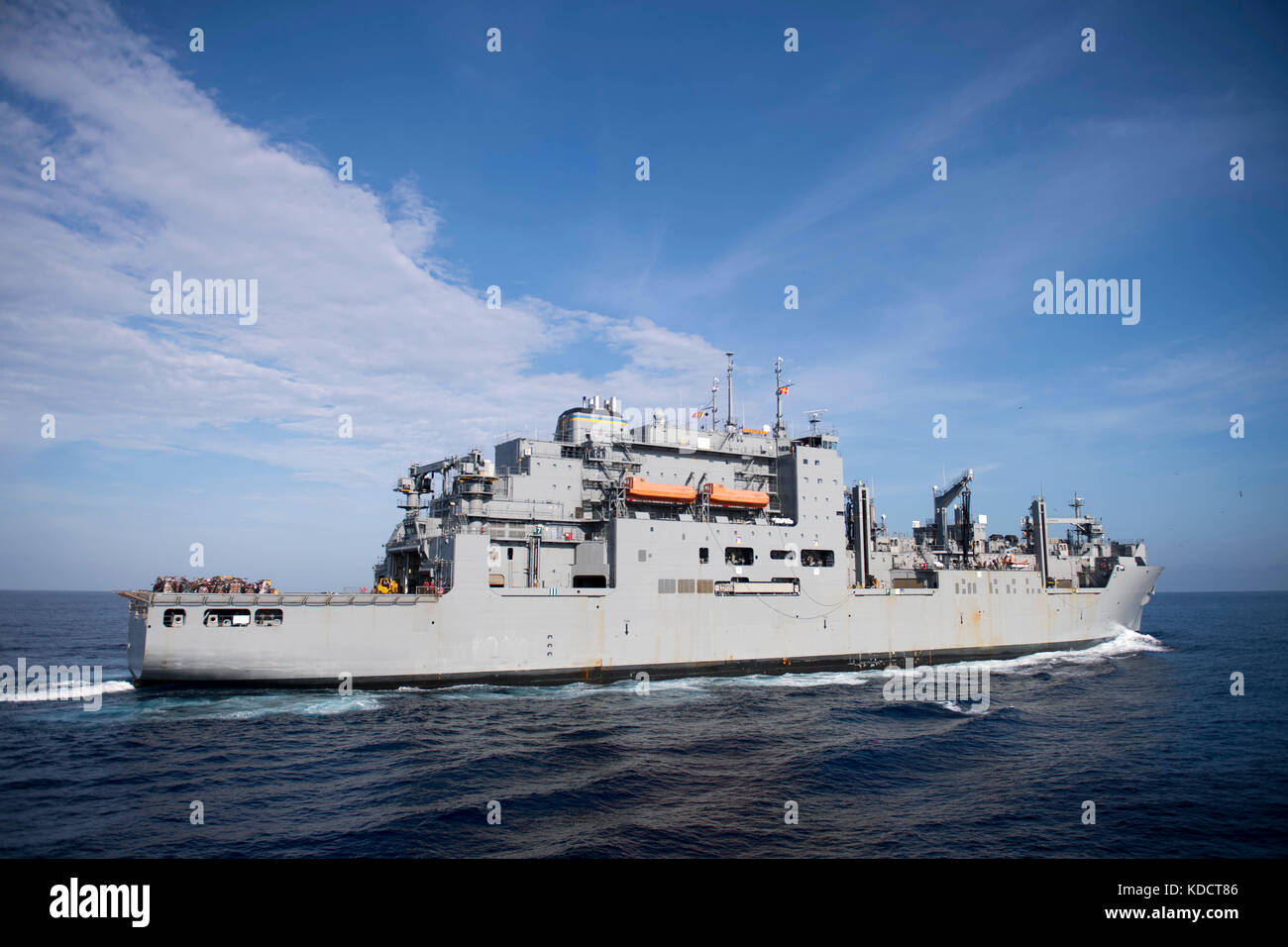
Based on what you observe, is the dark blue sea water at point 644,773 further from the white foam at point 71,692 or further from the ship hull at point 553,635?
the ship hull at point 553,635

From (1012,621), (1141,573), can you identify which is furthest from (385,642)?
(1141,573)

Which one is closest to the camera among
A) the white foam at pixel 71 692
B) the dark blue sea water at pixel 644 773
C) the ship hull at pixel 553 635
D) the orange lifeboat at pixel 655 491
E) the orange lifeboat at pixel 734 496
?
the dark blue sea water at pixel 644 773

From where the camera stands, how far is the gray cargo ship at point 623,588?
25.6 m

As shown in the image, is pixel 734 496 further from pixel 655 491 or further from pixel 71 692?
pixel 71 692

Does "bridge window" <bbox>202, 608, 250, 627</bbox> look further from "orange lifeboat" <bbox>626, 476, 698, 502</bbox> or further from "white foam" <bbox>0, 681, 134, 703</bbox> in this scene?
"orange lifeboat" <bbox>626, 476, 698, 502</bbox>

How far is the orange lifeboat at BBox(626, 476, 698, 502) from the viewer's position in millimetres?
31562

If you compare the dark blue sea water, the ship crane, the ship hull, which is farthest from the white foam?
the ship crane

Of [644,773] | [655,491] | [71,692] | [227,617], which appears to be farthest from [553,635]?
[71,692]

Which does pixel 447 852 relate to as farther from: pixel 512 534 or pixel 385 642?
pixel 512 534

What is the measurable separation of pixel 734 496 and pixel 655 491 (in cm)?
444

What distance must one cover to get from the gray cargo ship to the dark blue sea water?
1.59 m

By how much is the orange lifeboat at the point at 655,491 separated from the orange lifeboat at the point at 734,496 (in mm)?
1019

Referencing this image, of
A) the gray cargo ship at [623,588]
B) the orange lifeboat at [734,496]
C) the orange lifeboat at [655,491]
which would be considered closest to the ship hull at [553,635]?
the gray cargo ship at [623,588]
